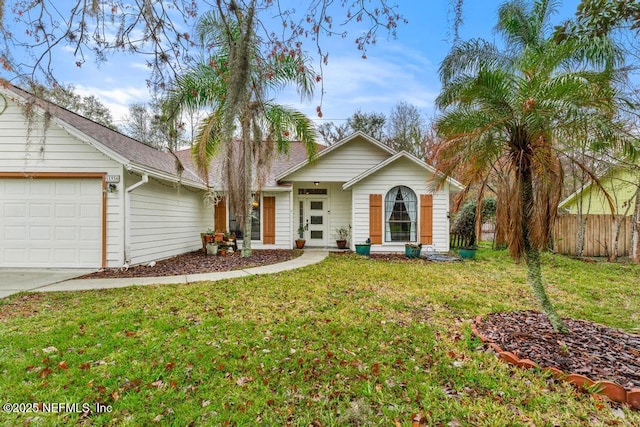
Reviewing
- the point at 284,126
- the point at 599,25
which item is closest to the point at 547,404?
the point at 599,25

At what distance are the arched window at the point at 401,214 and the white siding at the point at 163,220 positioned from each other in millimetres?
7081

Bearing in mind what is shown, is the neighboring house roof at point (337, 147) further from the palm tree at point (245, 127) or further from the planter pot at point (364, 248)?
the planter pot at point (364, 248)

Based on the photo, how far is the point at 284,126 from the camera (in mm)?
9359

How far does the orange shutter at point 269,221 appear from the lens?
11773 mm

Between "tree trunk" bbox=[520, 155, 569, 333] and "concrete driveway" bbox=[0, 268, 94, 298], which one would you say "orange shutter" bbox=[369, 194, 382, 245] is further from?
"concrete driveway" bbox=[0, 268, 94, 298]

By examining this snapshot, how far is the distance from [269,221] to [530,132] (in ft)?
31.2

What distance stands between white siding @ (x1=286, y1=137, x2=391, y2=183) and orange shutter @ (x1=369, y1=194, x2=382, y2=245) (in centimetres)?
145

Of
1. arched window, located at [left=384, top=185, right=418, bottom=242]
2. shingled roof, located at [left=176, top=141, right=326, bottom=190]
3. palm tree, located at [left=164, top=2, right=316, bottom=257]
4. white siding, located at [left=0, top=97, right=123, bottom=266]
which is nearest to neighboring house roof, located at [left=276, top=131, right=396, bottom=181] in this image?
shingled roof, located at [left=176, top=141, right=326, bottom=190]

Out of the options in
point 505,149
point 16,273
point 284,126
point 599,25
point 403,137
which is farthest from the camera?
point 403,137

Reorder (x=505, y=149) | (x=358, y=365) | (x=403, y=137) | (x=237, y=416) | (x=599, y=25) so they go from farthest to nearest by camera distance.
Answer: (x=403, y=137) < (x=505, y=149) < (x=358, y=365) < (x=599, y=25) < (x=237, y=416)

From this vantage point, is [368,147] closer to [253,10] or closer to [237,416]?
[253,10]

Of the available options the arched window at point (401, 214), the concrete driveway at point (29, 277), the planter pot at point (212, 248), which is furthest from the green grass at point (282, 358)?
the arched window at point (401, 214)

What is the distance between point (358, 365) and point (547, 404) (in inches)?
62.5

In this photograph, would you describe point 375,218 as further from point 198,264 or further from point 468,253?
point 198,264
